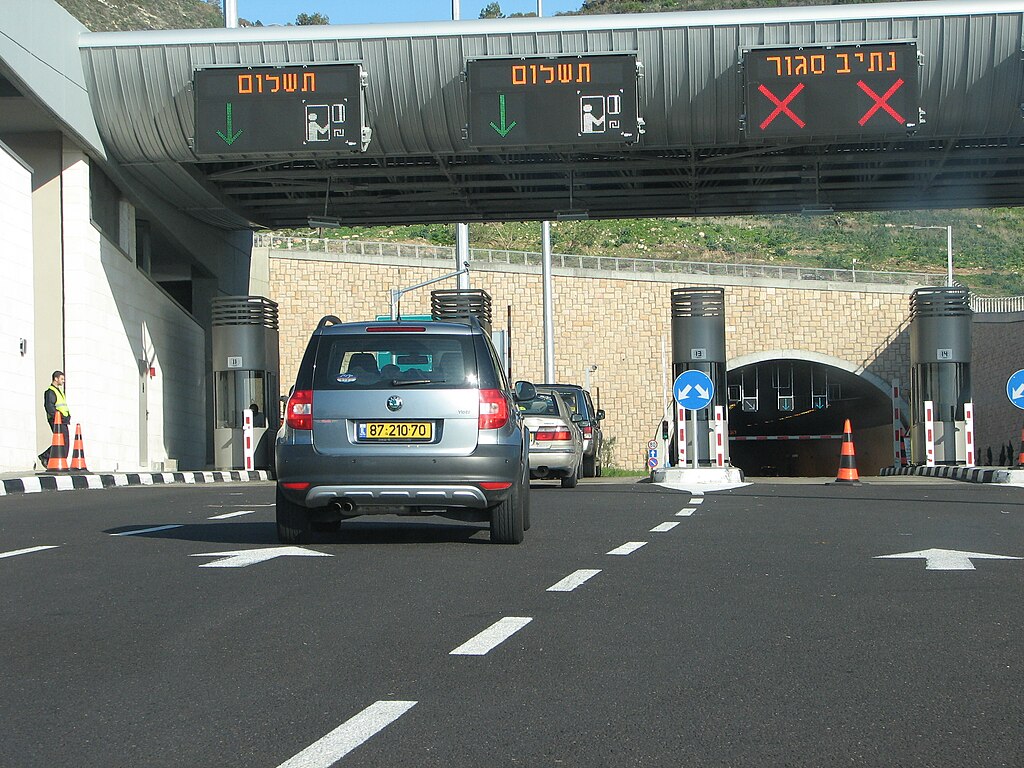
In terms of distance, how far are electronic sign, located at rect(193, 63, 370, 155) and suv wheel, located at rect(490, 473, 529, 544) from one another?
47.6 ft

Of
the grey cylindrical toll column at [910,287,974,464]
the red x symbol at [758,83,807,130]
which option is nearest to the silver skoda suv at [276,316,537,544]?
the red x symbol at [758,83,807,130]

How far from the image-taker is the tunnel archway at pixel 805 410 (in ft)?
187

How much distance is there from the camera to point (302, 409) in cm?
1070

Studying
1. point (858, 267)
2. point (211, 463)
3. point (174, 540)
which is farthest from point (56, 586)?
point (858, 267)

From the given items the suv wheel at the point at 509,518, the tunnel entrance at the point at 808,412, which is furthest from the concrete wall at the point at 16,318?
the tunnel entrance at the point at 808,412

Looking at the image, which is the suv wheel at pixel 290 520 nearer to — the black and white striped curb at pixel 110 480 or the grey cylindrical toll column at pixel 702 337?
the black and white striped curb at pixel 110 480

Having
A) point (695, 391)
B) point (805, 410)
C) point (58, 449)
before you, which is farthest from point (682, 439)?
point (805, 410)

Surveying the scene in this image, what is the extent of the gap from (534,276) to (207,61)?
108ft

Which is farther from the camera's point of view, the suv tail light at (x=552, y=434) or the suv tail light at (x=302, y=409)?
the suv tail light at (x=552, y=434)

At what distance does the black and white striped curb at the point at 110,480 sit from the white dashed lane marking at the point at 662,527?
34.1 ft

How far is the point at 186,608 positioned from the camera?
7.41m

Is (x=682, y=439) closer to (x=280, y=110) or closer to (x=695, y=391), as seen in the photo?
(x=695, y=391)

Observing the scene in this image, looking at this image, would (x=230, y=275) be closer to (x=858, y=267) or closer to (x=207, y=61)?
(x=207, y=61)

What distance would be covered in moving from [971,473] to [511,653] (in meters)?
21.8
